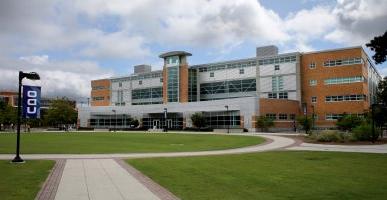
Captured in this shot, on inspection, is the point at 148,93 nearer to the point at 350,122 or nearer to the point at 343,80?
the point at 343,80

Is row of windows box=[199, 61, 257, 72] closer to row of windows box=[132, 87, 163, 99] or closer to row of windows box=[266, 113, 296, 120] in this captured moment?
row of windows box=[132, 87, 163, 99]

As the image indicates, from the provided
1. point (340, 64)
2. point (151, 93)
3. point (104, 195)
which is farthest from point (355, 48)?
point (104, 195)

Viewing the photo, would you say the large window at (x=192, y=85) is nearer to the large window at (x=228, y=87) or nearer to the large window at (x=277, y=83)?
the large window at (x=228, y=87)

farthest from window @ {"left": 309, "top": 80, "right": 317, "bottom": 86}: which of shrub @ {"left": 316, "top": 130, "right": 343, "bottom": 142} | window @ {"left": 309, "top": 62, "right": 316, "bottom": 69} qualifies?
shrub @ {"left": 316, "top": 130, "right": 343, "bottom": 142}

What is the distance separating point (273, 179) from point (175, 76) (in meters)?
86.1

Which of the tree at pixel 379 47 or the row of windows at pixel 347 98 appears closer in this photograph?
the tree at pixel 379 47

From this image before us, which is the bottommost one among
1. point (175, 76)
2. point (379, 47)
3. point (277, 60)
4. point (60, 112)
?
point (60, 112)

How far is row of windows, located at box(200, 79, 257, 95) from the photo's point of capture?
3497 inches

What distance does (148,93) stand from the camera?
110 meters

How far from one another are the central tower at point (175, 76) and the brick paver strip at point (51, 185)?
266 feet

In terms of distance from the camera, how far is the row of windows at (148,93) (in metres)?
107

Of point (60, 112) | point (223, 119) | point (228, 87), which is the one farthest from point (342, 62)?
point (60, 112)

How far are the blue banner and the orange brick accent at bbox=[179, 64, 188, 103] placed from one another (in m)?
77.1

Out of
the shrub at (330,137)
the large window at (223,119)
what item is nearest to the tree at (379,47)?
the shrub at (330,137)
